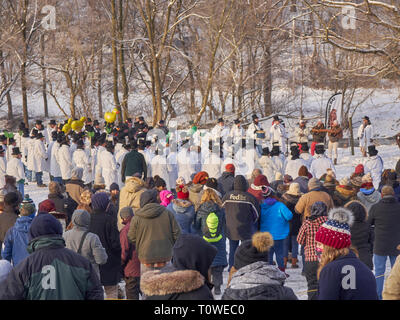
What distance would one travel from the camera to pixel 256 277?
13.6 ft

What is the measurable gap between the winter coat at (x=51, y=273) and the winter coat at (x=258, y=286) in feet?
3.57

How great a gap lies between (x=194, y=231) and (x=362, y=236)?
2.20m

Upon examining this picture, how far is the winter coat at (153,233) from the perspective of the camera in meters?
7.14

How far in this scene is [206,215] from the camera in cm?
807

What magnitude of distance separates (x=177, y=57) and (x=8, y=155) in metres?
19.8

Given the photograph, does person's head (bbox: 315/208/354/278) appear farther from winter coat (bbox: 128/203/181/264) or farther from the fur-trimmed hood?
winter coat (bbox: 128/203/181/264)

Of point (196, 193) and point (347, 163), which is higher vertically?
point (196, 193)

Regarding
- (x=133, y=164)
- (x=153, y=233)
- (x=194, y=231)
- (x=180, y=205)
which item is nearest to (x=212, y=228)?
(x=194, y=231)

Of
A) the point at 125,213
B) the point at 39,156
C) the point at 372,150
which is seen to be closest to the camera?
the point at 125,213

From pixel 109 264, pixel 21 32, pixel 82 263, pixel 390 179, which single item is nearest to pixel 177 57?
pixel 21 32

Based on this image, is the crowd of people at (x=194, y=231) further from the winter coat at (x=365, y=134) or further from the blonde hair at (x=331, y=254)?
the winter coat at (x=365, y=134)

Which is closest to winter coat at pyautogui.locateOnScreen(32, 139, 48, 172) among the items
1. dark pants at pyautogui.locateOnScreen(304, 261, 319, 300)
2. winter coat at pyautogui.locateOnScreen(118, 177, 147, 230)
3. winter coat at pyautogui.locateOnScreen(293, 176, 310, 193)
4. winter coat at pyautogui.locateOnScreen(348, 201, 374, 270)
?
winter coat at pyautogui.locateOnScreen(118, 177, 147, 230)

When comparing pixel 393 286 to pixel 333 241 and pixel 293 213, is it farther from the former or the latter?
pixel 293 213
